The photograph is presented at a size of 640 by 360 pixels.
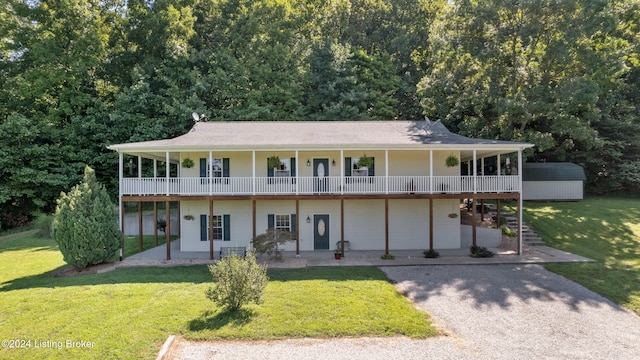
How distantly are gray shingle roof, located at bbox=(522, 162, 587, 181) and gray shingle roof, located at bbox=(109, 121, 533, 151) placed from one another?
9341 mm

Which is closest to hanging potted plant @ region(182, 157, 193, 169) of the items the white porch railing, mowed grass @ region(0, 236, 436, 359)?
the white porch railing

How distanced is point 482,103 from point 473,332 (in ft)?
60.7

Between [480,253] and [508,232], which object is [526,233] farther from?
[480,253]

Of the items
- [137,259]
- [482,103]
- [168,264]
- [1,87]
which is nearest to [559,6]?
[482,103]

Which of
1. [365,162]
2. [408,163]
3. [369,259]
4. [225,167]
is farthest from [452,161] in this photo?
[225,167]

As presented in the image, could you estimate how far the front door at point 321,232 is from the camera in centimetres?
1569

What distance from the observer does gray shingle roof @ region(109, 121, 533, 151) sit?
13578 mm

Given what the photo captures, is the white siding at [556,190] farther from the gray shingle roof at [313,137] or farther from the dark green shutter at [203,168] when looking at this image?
the dark green shutter at [203,168]

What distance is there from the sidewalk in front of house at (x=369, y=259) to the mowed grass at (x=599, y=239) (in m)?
1.04

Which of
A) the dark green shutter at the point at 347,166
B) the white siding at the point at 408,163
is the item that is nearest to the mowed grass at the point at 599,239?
the white siding at the point at 408,163

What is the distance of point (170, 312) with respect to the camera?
802 cm

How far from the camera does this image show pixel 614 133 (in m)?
26.9

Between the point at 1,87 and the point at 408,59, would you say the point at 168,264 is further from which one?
the point at 408,59

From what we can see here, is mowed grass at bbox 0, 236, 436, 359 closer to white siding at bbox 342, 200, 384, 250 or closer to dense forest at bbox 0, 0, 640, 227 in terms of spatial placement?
white siding at bbox 342, 200, 384, 250
